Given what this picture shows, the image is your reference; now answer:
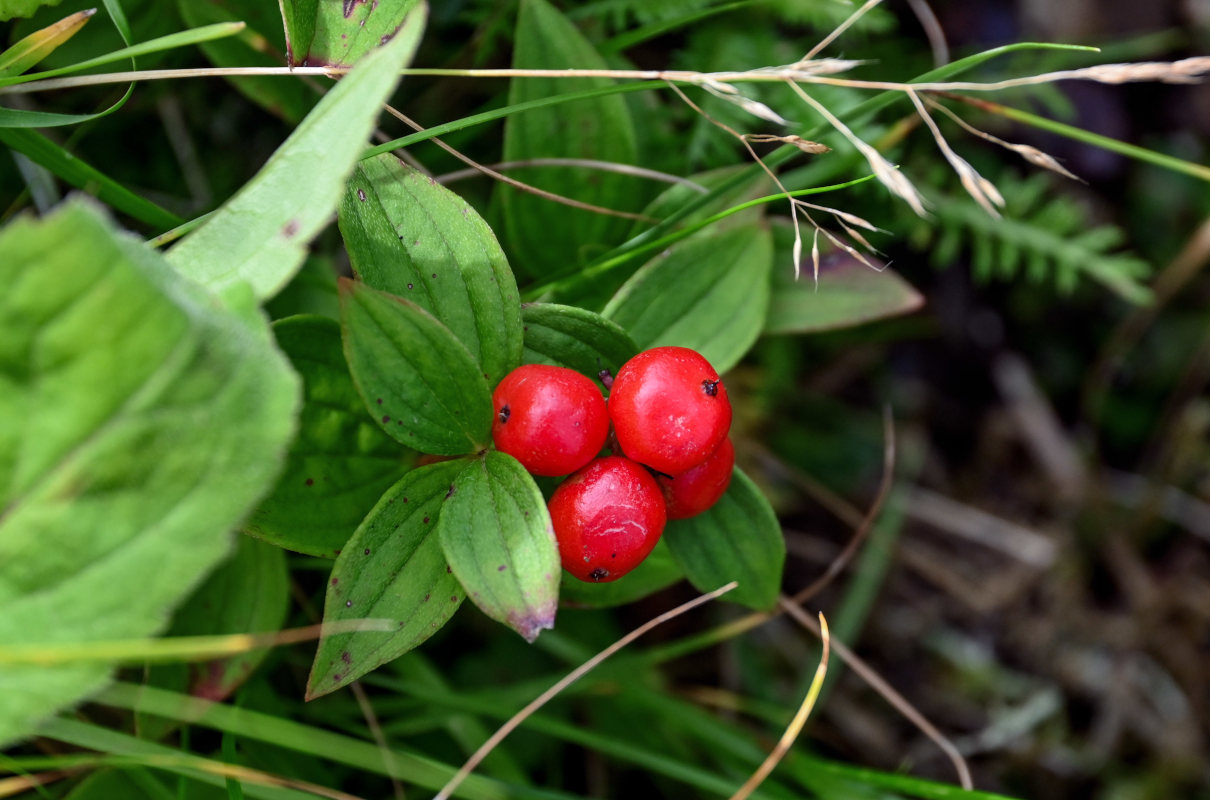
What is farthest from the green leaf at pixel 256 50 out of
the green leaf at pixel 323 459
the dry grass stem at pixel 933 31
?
the dry grass stem at pixel 933 31

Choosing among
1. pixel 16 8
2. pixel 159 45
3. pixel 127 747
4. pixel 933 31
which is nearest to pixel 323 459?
pixel 127 747

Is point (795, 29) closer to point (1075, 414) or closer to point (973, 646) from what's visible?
point (1075, 414)

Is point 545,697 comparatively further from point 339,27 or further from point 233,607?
point 339,27

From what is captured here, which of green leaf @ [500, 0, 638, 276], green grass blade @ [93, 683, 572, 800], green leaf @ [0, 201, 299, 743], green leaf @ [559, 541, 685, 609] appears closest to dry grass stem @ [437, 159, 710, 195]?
green leaf @ [500, 0, 638, 276]

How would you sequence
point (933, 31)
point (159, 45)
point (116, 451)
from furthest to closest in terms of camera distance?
point (933, 31) → point (159, 45) → point (116, 451)

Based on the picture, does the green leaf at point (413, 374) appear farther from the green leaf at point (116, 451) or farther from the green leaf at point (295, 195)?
the green leaf at point (116, 451)

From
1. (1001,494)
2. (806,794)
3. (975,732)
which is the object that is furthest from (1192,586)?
(806,794)
